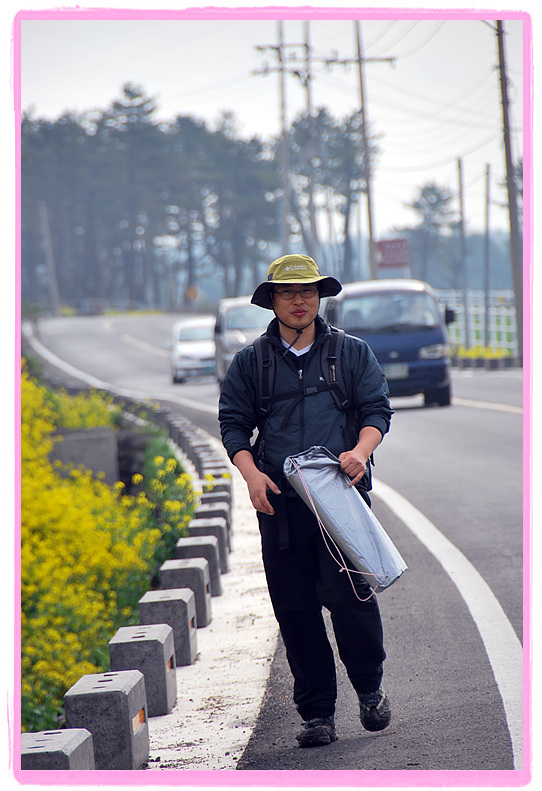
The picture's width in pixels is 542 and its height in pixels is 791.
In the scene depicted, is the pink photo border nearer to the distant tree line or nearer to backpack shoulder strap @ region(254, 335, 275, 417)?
backpack shoulder strap @ region(254, 335, 275, 417)

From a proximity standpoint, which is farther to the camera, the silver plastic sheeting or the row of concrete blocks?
A: the silver plastic sheeting

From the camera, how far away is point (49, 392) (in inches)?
890

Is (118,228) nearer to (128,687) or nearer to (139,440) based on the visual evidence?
(139,440)

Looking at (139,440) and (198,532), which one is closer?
(198,532)

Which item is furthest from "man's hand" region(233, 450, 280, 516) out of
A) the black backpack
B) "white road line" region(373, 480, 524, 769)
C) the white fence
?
the white fence

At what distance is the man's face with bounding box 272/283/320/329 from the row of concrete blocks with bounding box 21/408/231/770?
150 cm

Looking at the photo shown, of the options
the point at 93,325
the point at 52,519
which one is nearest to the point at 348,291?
the point at 52,519

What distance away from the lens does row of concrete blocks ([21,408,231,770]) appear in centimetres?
365

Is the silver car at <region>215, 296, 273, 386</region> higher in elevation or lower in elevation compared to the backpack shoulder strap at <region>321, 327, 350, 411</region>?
higher

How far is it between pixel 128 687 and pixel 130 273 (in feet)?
301

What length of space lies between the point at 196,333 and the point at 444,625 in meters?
27.0

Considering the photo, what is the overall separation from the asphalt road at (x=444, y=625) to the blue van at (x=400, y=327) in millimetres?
2760

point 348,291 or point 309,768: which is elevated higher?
point 348,291

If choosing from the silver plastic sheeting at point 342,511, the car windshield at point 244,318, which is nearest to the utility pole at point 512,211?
the car windshield at point 244,318
